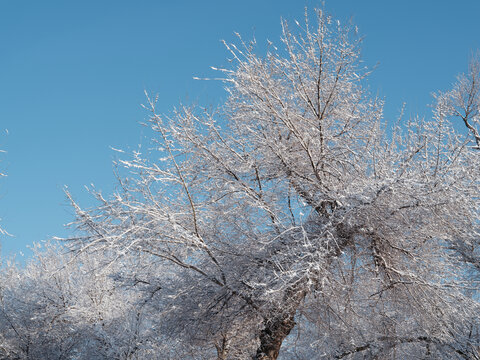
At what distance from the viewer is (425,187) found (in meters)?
7.16

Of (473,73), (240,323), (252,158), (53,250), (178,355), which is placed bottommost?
(240,323)

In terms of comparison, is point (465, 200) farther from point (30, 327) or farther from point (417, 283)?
point (30, 327)

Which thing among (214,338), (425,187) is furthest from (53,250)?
(425,187)

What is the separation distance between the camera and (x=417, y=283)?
7781mm

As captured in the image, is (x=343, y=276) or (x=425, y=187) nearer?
(x=425, y=187)

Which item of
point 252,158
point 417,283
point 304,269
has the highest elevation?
point 252,158

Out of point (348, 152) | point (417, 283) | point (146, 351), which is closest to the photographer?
point (417, 283)

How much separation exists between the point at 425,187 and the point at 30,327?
14613 mm

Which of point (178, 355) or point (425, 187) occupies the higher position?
point (178, 355)

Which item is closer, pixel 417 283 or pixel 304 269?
pixel 304 269

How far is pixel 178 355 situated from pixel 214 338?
3.62 meters

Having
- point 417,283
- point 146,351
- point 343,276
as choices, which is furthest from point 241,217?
point 146,351

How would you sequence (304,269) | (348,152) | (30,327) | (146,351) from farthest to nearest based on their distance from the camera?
(30,327) → (146,351) → (348,152) → (304,269)

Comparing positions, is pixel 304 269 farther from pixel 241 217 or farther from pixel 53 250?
pixel 53 250
